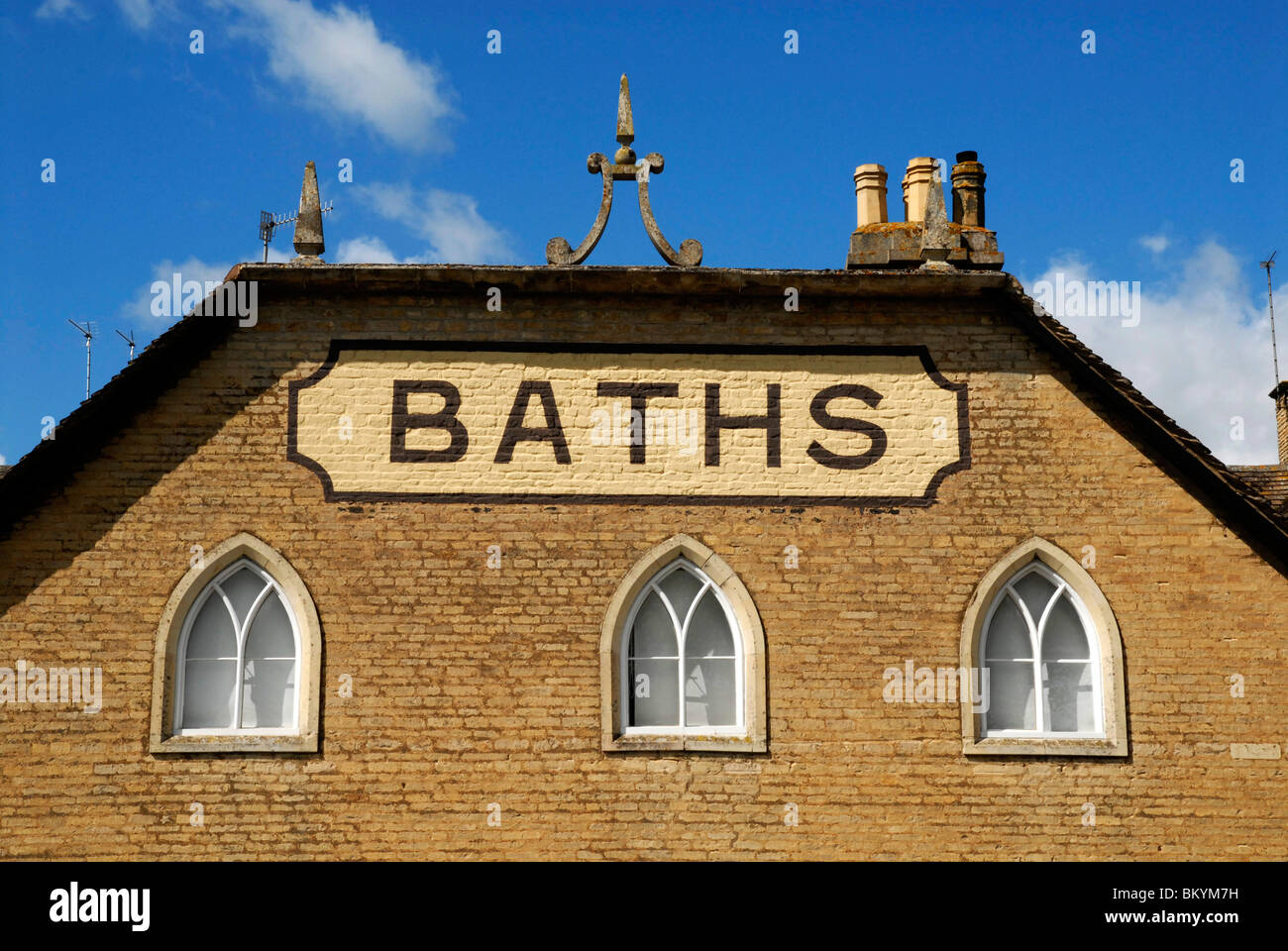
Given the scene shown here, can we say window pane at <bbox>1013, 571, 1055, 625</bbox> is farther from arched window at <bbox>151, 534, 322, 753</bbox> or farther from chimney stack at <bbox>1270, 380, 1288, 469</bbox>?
Result: chimney stack at <bbox>1270, 380, 1288, 469</bbox>

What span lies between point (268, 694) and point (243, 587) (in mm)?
1013

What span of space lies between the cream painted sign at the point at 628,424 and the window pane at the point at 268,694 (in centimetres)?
171

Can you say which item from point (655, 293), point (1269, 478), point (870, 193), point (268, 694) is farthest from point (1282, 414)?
point (268, 694)

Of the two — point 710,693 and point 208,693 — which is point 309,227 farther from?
point 710,693

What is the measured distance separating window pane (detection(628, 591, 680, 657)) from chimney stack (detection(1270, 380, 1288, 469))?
35.2 feet

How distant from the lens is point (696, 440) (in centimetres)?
1196

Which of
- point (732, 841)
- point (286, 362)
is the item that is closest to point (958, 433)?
point (732, 841)

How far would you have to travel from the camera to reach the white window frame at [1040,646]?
1156cm

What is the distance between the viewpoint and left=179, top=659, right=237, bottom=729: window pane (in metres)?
11.4

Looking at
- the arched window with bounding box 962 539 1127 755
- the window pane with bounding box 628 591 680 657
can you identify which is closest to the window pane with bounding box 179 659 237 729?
the window pane with bounding box 628 591 680 657

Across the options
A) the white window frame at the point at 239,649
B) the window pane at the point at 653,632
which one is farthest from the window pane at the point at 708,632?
the white window frame at the point at 239,649

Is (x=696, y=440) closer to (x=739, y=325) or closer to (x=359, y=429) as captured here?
(x=739, y=325)

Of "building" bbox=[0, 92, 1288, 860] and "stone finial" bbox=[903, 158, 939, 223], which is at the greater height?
"stone finial" bbox=[903, 158, 939, 223]
